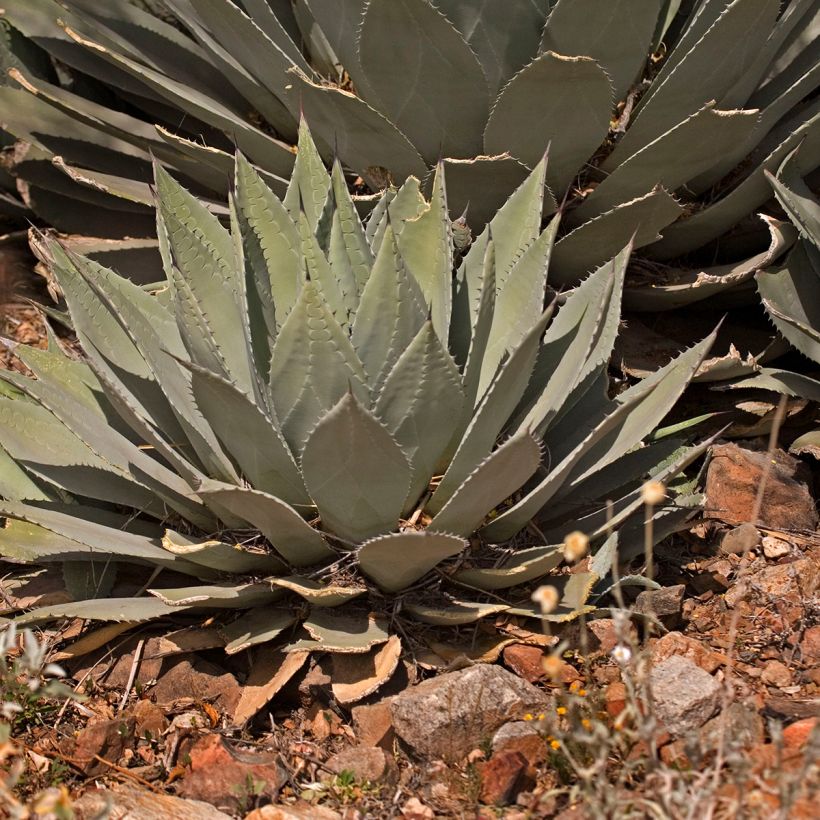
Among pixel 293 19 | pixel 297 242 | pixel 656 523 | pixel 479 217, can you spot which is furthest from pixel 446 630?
pixel 293 19

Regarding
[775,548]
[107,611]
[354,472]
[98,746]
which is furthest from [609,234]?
[98,746]

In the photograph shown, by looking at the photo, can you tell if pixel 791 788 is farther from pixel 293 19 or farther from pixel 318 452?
pixel 293 19

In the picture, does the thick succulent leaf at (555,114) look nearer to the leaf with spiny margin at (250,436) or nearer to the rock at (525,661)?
the leaf with spiny margin at (250,436)

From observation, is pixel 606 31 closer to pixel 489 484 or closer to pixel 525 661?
pixel 489 484

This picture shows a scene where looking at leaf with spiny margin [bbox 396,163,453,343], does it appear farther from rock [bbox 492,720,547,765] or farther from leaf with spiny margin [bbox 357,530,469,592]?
rock [bbox 492,720,547,765]

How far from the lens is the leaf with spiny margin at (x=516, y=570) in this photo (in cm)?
237

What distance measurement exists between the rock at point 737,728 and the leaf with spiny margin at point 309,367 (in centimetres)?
98

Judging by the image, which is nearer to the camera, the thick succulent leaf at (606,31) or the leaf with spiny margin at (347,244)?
the leaf with spiny margin at (347,244)

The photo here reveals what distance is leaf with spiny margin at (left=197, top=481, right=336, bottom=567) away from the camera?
221cm

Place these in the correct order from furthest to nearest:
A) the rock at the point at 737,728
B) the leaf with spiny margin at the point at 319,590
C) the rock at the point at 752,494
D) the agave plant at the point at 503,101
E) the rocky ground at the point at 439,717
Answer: the rock at the point at 752,494 < the agave plant at the point at 503,101 < the leaf with spiny margin at the point at 319,590 < the rocky ground at the point at 439,717 < the rock at the point at 737,728

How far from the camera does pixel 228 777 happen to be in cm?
218

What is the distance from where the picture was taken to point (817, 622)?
2654 millimetres

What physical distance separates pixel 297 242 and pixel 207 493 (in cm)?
69

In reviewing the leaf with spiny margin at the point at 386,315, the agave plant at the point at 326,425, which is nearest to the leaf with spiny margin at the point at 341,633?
→ the agave plant at the point at 326,425
